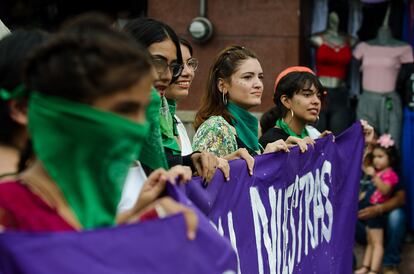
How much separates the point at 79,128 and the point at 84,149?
51 millimetres

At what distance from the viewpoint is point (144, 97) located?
7.43 ft

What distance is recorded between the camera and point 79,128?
2193mm

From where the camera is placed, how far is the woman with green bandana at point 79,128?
2.20 m

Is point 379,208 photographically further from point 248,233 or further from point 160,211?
point 160,211

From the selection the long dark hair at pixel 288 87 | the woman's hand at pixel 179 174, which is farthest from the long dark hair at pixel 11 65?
the long dark hair at pixel 288 87

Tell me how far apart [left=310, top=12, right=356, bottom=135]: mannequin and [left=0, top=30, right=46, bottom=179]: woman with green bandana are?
6.84 m

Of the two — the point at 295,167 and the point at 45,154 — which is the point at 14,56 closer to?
the point at 45,154

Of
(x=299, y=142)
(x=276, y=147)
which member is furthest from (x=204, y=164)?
(x=299, y=142)

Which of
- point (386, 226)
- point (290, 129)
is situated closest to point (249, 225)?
point (290, 129)

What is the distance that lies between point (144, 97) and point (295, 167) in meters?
3.26

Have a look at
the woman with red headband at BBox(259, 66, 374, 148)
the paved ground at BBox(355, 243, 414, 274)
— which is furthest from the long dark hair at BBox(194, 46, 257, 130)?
the paved ground at BBox(355, 243, 414, 274)

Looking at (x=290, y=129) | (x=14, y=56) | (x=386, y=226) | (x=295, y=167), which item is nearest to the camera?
(x=14, y=56)

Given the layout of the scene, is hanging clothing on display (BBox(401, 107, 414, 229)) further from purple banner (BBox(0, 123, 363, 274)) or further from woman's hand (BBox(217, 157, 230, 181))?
woman's hand (BBox(217, 157, 230, 181))

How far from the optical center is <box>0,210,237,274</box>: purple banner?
2199 mm
